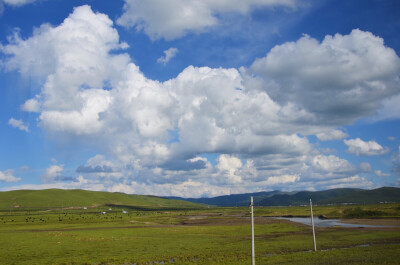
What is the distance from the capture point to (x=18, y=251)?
187ft

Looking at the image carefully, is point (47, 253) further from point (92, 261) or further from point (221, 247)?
point (221, 247)

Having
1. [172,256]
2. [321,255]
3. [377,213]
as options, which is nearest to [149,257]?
[172,256]

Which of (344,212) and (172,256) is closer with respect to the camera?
(172,256)

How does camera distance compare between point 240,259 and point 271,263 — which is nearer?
point 271,263

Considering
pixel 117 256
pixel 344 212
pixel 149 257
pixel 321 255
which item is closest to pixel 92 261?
pixel 117 256

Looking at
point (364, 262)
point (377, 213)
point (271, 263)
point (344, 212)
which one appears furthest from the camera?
point (344, 212)

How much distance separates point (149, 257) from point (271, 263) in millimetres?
19987

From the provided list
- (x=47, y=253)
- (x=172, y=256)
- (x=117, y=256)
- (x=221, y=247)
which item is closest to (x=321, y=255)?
(x=221, y=247)

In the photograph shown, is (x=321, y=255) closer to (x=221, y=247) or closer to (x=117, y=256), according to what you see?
(x=221, y=247)

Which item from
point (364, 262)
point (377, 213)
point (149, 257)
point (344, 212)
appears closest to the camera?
point (364, 262)

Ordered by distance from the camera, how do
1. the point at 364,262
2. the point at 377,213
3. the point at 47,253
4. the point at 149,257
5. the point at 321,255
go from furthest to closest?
the point at 377,213 < the point at 47,253 < the point at 149,257 < the point at 321,255 < the point at 364,262

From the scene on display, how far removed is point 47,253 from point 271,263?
39.8 metres

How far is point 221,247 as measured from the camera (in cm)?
5769

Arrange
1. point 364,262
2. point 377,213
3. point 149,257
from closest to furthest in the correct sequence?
point 364,262, point 149,257, point 377,213
